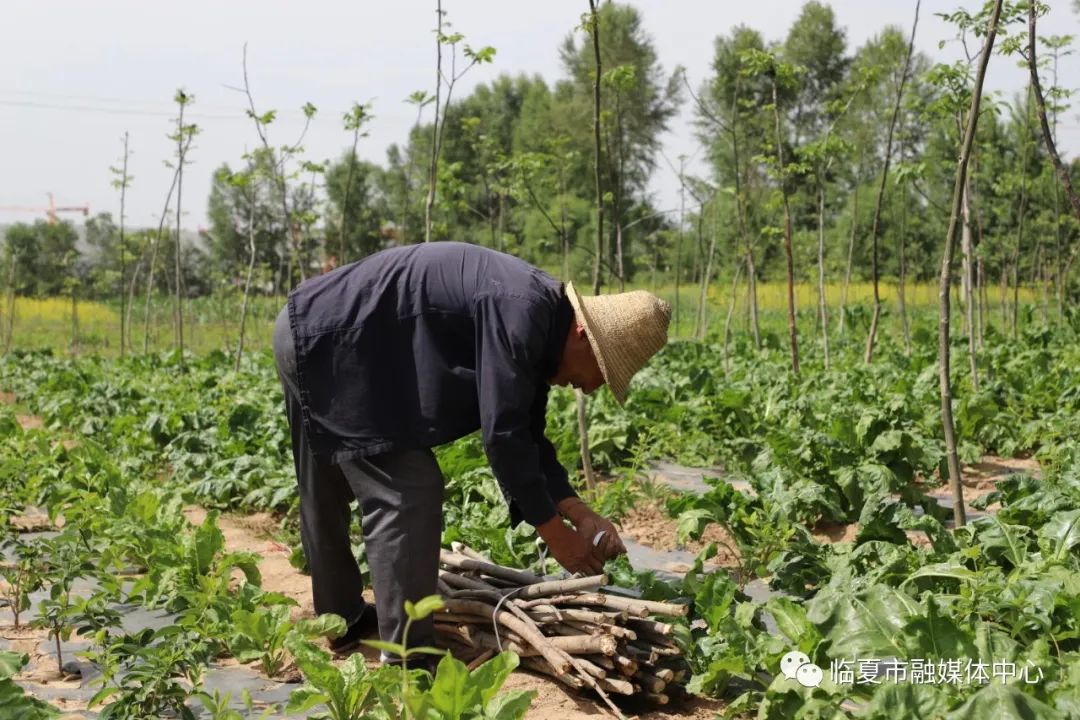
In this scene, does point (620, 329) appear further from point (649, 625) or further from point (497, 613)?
point (497, 613)

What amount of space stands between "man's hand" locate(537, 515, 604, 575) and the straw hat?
473 mm

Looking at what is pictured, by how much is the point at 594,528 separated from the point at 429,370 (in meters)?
0.78

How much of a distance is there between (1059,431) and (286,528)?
15.0ft

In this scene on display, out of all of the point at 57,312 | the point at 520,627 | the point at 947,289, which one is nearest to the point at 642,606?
the point at 520,627

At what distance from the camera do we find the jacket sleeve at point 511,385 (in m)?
3.21

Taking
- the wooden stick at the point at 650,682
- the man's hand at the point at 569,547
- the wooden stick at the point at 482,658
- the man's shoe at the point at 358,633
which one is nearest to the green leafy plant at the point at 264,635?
the man's shoe at the point at 358,633

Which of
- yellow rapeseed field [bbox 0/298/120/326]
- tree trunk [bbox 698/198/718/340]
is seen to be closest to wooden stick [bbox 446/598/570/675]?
tree trunk [bbox 698/198/718/340]

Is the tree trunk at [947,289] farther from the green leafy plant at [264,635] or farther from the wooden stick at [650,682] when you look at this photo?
the green leafy plant at [264,635]

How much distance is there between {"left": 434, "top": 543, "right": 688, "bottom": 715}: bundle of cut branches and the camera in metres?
3.33

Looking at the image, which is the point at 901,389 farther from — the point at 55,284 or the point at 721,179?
the point at 55,284

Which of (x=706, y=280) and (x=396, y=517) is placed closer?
(x=396, y=517)

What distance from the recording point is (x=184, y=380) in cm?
1138

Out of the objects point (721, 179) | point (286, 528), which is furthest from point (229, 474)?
point (721, 179)

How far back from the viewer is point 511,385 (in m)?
3.21
